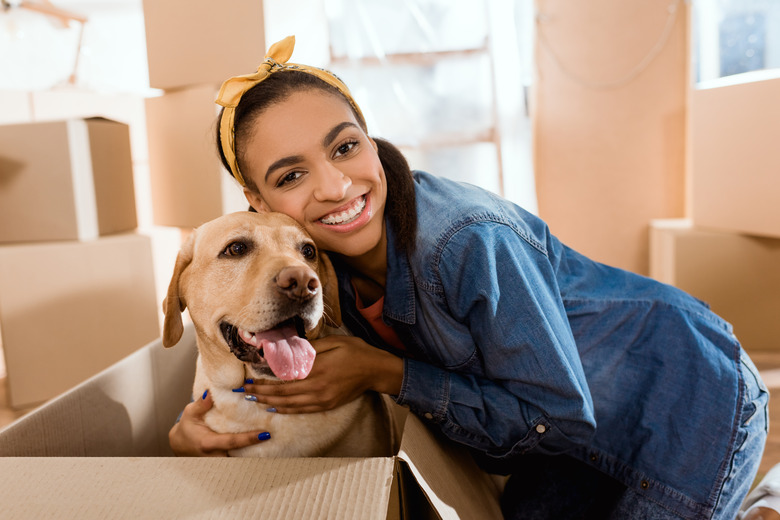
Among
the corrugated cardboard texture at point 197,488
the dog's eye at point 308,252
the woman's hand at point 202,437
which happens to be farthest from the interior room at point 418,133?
the dog's eye at point 308,252

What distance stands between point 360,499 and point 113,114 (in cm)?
364

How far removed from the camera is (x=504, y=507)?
61.2 inches

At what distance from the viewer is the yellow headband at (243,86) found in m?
1.33

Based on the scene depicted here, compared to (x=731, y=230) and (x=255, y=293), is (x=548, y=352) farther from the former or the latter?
(x=731, y=230)

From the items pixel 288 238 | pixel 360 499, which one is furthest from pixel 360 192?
pixel 360 499

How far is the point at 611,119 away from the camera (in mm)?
3967

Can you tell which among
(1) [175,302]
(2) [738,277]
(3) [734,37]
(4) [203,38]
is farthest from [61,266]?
(3) [734,37]

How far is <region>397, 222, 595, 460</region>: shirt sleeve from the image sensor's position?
1.10m

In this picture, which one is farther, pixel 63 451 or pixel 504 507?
pixel 504 507

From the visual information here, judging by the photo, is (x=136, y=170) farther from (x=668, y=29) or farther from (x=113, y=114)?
(x=668, y=29)

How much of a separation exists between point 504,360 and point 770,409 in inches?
67.9

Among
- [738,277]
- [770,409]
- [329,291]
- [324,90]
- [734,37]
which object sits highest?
[734,37]

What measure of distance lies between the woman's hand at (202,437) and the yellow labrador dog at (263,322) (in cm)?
2

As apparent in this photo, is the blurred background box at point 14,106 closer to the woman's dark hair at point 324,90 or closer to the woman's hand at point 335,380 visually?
the woman's dark hair at point 324,90
